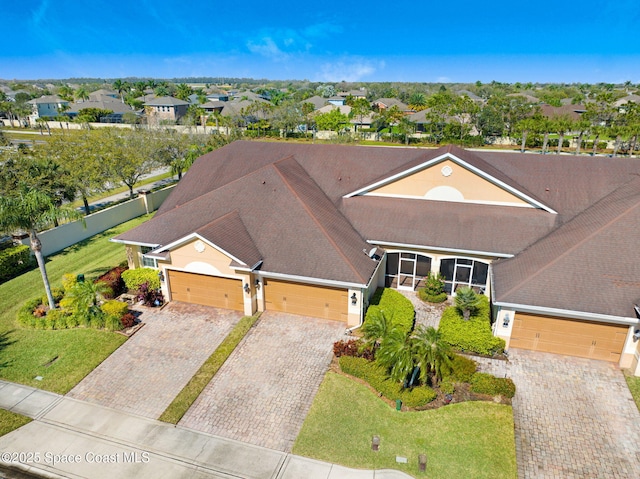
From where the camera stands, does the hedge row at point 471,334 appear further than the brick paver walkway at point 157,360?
Yes

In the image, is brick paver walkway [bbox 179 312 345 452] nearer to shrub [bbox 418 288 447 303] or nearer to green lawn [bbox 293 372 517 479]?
green lawn [bbox 293 372 517 479]

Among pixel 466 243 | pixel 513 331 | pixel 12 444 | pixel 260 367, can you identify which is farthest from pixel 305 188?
pixel 12 444

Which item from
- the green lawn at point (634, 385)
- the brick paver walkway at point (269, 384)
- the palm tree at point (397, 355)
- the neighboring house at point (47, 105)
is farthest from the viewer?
the neighboring house at point (47, 105)

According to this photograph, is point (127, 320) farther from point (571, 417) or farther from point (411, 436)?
point (571, 417)

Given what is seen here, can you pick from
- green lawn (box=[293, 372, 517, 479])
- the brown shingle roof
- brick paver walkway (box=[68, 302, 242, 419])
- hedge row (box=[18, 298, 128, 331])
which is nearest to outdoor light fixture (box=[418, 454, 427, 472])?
green lawn (box=[293, 372, 517, 479])

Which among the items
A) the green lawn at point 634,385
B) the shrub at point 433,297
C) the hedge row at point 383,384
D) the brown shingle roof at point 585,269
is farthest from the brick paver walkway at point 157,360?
the green lawn at point 634,385

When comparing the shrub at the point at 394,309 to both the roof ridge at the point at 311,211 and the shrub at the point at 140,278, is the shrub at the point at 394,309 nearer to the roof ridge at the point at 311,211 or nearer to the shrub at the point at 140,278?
the roof ridge at the point at 311,211
